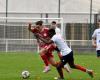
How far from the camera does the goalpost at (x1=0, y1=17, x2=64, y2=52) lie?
3706cm

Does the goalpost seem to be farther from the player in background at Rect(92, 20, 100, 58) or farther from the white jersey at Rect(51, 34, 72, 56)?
the white jersey at Rect(51, 34, 72, 56)

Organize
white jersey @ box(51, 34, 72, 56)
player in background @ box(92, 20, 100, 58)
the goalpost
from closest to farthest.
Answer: white jersey @ box(51, 34, 72, 56) < player in background @ box(92, 20, 100, 58) < the goalpost

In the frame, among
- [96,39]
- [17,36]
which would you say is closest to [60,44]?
[96,39]

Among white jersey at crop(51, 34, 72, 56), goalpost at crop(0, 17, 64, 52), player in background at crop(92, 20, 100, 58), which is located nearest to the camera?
white jersey at crop(51, 34, 72, 56)


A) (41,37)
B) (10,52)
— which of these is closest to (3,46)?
(10,52)

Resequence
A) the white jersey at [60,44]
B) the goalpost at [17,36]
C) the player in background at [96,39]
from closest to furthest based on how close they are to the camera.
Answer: the white jersey at [60,44] → the player in background at [96,39] → the goalpost at [17,36]

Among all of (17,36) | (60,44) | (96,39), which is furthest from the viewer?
(17,36)

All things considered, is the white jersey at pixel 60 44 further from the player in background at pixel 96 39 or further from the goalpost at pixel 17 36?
the goalpost at pixel 17 36

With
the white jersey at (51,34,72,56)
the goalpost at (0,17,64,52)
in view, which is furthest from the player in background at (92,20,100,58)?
the goalpost at (0,17,64,52)

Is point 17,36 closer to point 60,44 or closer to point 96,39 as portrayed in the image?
point 96,39

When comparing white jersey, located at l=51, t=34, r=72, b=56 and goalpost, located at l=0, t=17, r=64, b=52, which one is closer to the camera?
white jersey, located at l=51, t=34, r=72, b=56

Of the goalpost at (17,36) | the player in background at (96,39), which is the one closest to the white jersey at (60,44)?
the player in background at (96,39)

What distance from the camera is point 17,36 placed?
125 feet

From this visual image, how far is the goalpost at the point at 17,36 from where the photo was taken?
122 ft
